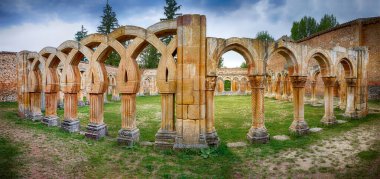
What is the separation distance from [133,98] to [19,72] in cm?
866

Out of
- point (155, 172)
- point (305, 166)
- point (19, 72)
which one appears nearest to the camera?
point (155, 172)

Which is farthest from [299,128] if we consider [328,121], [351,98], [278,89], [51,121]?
[278,89]

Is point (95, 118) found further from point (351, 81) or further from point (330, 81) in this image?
point (351, 81)

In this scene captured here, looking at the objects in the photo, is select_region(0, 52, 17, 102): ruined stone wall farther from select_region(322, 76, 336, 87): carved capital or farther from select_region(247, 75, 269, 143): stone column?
select_region(322, 76, 336, 87): carved capital

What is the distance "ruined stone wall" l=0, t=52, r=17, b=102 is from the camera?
19.2 metres

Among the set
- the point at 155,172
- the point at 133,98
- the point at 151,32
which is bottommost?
the point at 155,172

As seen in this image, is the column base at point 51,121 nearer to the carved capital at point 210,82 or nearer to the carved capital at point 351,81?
the carved capital at point 210,82

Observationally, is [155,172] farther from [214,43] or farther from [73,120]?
[73,120]

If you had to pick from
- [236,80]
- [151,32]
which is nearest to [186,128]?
[151,32]

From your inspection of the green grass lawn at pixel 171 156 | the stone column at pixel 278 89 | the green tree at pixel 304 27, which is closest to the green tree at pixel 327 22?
the green tree at pixel 304 27

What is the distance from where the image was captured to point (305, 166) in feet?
17.4

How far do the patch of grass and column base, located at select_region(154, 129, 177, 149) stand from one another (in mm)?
3405

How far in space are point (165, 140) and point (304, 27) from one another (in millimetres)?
39447

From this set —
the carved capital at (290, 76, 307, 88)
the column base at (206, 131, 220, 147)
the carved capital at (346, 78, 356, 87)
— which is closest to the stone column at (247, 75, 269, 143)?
the column base at (206, 131, 220, 147)
